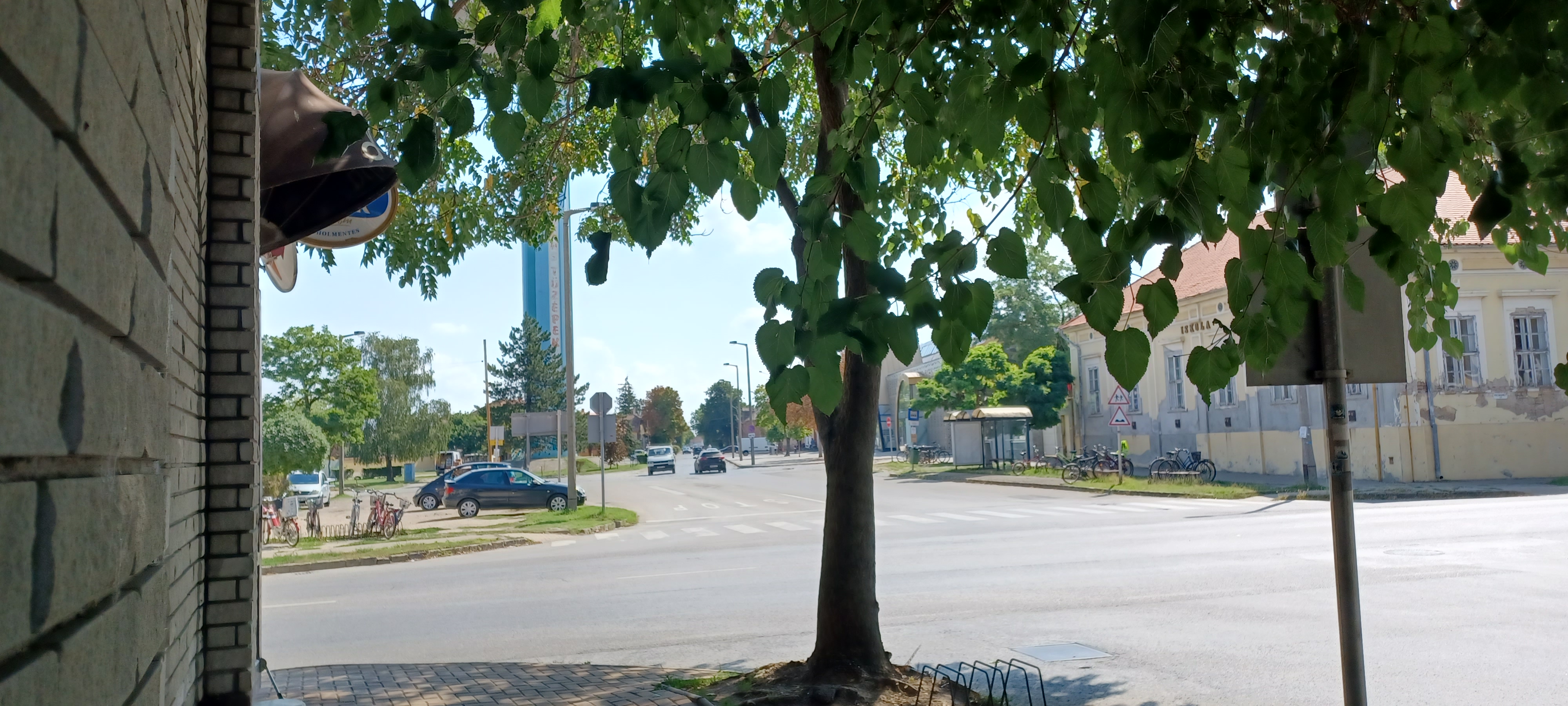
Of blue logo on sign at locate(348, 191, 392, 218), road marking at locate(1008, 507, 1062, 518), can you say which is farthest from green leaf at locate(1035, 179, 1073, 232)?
road marking at locate(1008, 507, 1062, 518)

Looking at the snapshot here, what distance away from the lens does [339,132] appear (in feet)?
8.16

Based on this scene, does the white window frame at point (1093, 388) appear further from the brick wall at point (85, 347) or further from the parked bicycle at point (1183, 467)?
the brick wall at point (85, 347)

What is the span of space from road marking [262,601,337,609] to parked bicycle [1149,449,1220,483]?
2342cm

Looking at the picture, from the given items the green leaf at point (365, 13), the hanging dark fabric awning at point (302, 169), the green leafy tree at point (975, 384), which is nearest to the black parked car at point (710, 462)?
the green leafy tree at point (975, 384)

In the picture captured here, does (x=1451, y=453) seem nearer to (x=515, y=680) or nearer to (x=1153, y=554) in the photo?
(x=1153, y=554)

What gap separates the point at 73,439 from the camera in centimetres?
98

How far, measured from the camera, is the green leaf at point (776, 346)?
8.40 ft

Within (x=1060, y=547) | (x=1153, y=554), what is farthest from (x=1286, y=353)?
(x=1060, y=547)

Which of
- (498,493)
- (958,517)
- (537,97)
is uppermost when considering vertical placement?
(537,97)

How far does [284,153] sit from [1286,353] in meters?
4.44

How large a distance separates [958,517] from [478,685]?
15935 mm

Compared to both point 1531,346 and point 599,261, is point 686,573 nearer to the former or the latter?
point 599,261

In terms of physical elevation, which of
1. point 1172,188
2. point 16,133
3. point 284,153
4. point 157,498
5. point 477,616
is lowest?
point 477,616

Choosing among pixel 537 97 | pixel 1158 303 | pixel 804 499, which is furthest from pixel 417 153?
pixel 804 499
